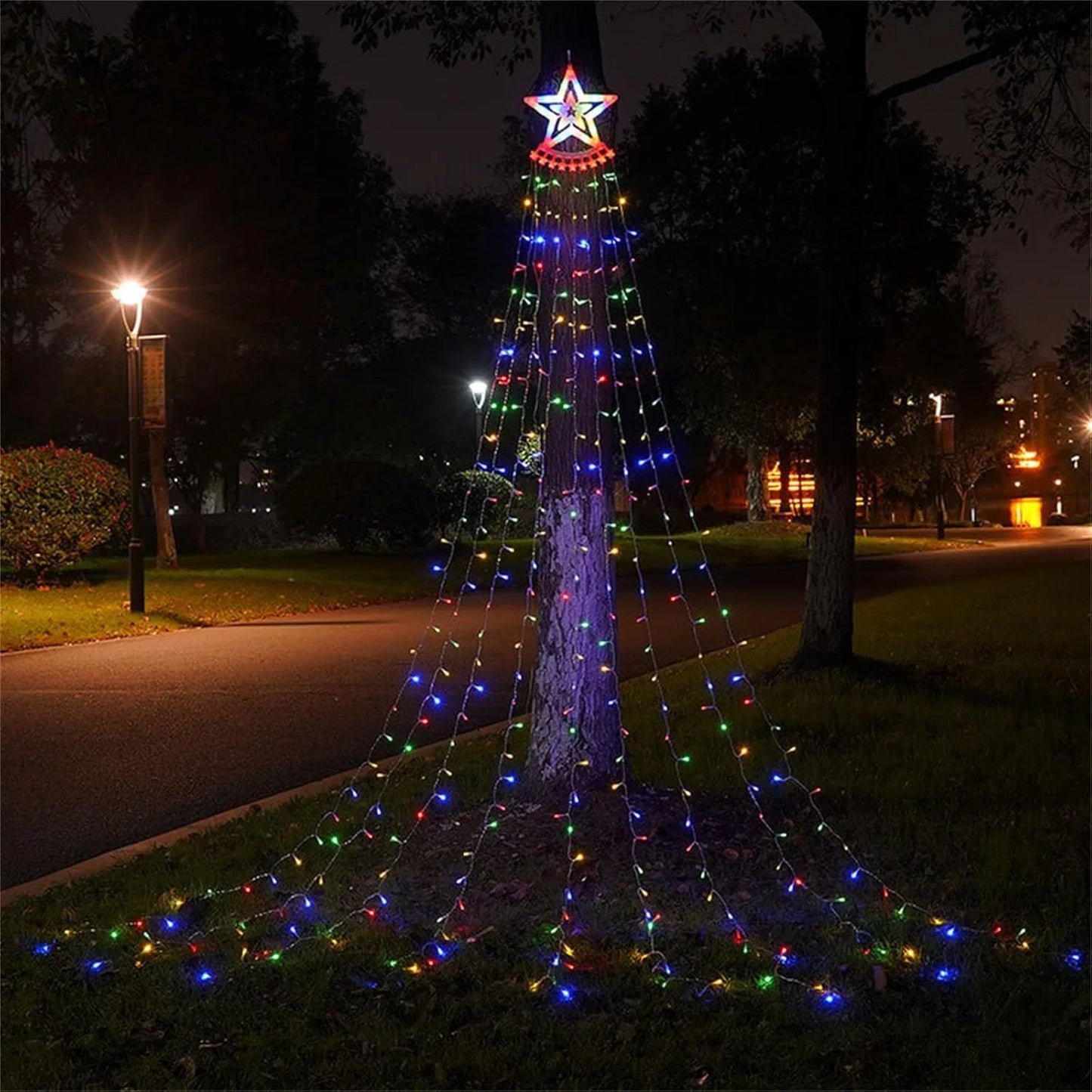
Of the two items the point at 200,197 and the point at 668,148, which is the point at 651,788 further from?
the point at 668,148

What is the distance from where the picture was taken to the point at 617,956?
17.0ft

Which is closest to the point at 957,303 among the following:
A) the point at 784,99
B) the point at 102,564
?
the point at 784,99

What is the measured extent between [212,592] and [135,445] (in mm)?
3590

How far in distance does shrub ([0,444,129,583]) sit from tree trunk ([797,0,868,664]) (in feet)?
43.9

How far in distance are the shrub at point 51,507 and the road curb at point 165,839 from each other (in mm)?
13537

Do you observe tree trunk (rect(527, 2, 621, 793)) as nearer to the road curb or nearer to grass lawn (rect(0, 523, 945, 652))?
the road curb

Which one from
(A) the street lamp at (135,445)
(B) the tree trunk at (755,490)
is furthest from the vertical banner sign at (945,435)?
(A) the street lamp at (135,445)

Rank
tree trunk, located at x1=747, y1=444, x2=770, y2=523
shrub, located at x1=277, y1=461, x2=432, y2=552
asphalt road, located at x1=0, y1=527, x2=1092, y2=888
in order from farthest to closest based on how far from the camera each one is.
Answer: tree trunk, located at x1=747, y1=444, x2=770, y2=523, shrub, located at x1=277, y1=461, x2=432, y2=552, asphalt road, located at x1=0, y1=527, x2=1092, y2=888

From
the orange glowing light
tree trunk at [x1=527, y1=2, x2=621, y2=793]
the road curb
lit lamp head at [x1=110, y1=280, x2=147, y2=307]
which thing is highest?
the orange glowing light

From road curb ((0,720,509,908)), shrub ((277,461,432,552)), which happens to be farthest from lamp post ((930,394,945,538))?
road curb ((0,720,509,908))

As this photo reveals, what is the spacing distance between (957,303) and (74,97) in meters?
42.7

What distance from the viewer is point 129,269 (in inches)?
1093

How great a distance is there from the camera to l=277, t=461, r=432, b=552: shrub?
3088 centimetres

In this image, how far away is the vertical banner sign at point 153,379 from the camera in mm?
19859
